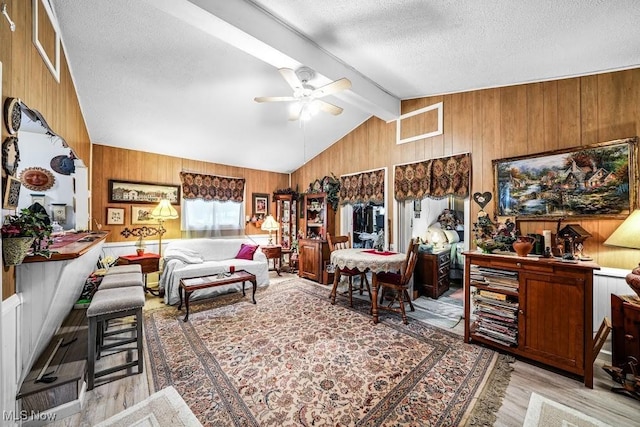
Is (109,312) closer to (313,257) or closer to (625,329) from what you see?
(313,257)

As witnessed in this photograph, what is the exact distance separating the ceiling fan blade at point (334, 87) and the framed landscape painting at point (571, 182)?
217 centimetres

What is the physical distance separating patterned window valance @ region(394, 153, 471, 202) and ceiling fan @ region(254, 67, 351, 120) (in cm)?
165

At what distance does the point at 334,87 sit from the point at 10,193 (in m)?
2.46

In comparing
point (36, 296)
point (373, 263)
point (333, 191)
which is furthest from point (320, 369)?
point (333, 191)

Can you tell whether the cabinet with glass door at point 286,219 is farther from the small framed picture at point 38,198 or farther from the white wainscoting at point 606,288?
the white wainscoting at point 606,288

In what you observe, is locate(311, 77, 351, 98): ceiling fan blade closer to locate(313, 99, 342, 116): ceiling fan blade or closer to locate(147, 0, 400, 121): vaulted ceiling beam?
locate(313, 99, 342, 116): ceiling fan blade

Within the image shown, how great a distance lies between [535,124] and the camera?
288 centimetres

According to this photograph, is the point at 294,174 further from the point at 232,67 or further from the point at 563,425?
the point at 563,425

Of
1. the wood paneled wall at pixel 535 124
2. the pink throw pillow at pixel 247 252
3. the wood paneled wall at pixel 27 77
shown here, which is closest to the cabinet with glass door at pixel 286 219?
the pink throw pillow at pixel 247 252

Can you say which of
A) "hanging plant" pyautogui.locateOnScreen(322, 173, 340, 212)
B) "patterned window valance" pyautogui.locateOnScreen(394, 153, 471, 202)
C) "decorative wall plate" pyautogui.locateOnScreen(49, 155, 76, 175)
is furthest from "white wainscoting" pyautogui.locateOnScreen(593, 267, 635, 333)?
"decorative wall plate" pyautogui.locateOnScreen(49, 155, 76, 175)

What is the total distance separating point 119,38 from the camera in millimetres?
2412

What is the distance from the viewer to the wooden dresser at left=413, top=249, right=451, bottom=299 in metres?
3.92

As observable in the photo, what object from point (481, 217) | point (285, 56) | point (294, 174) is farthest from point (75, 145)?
point (481, 217)

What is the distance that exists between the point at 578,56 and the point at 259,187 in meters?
5.46
